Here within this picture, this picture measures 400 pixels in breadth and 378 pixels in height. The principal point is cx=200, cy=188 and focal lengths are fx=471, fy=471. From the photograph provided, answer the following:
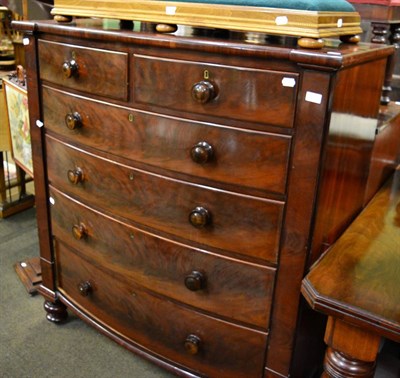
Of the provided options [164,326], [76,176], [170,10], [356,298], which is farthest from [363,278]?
[76,176]

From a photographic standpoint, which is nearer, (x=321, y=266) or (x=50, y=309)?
(x=321, y=266)

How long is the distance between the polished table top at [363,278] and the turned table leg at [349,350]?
0.04 meters

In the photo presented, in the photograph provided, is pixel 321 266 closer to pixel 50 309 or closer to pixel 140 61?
pixel 140 61

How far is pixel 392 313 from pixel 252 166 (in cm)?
40

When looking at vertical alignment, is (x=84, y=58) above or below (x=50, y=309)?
above

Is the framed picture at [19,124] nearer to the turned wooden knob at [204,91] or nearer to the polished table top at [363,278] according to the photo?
the turned wooden knob at [204,91]

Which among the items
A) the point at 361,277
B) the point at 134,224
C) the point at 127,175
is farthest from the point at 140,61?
the point at 361,277

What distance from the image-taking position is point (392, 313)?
88cm

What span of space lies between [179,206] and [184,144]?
0.53 ft

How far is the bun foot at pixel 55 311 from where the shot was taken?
5.75 ft

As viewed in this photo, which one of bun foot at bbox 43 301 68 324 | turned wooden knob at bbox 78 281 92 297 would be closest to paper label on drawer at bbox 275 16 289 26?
turned wooden knob at bbox 78 281 92 297

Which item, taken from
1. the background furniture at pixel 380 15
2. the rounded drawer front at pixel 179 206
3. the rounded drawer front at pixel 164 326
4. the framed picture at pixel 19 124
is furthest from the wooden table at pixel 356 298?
the framed picture at pixel 19 124

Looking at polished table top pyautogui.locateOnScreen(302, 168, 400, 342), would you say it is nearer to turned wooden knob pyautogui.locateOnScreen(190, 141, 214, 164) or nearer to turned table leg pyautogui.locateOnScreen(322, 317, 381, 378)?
turned table leg pyautogui.locateOnScreen(322, 317, 381, 378)

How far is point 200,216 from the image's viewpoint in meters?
1.11
